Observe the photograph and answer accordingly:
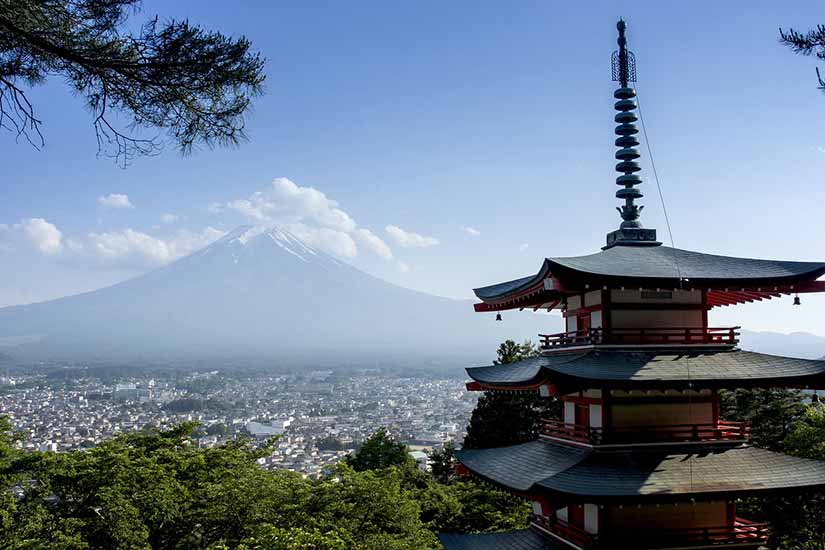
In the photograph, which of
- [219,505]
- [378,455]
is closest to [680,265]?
[219,505]

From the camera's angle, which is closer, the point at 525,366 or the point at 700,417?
the point at 700,417

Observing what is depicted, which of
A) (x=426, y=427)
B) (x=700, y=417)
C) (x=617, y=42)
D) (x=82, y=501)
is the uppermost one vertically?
(x=617, y=42)

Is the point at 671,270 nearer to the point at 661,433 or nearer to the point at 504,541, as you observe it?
the point at 661,433

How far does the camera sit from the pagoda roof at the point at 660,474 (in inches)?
444

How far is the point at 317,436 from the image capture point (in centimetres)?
7019

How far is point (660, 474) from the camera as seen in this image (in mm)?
11711

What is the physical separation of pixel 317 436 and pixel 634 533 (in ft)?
198

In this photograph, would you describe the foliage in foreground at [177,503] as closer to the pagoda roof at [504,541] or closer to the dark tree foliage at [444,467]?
the pagoda roof at [504,541]

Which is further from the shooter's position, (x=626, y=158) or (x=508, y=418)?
(x=508, y=418)

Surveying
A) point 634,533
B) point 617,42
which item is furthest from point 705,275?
point 617,42

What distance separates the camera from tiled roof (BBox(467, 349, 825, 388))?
11.6 m

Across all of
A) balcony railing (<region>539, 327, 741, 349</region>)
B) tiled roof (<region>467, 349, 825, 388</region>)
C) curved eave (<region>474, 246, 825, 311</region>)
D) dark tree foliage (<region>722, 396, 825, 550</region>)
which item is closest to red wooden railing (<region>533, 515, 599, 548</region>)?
tiled roof (<region>467, 349, 825, 388</region>)

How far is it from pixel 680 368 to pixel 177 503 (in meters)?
11.7

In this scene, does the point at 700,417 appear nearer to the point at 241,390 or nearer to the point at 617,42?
the point at 617,42
